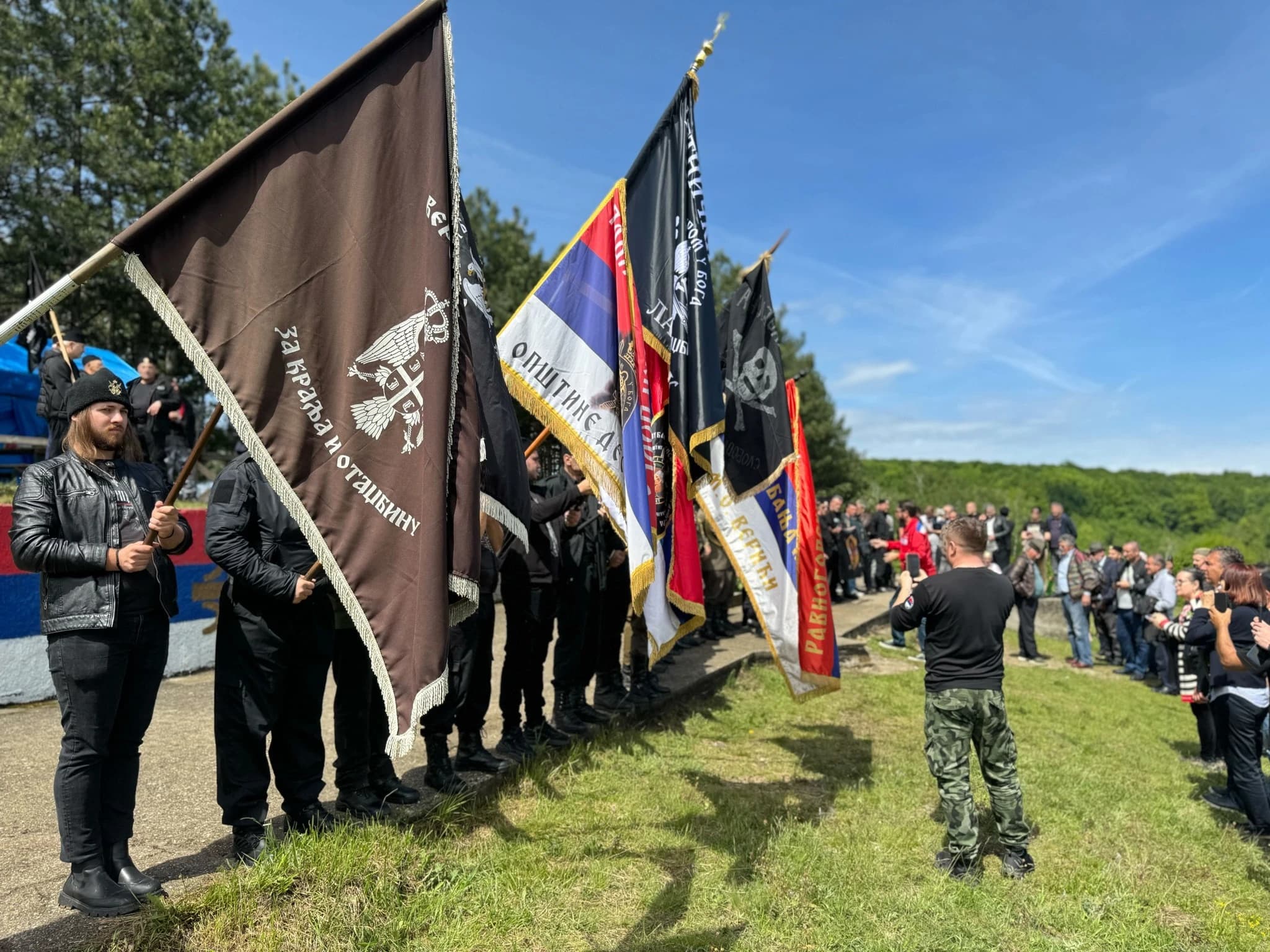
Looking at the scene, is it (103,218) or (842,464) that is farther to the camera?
(842,464)

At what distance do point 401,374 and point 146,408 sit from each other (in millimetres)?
7440

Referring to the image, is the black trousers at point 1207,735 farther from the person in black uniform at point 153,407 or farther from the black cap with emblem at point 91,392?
the person in black uniform at point 153,407

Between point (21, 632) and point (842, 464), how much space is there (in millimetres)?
31788

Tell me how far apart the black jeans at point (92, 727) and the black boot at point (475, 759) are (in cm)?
208

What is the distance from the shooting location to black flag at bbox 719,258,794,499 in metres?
5.97

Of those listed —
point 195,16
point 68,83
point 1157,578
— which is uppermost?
point 195,16

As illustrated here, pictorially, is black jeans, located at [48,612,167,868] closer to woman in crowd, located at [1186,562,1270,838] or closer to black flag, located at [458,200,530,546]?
black flag, located at [458,200,530,546]

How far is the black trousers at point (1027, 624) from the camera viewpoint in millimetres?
12786

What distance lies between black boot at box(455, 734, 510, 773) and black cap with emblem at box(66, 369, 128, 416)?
285 centimetres

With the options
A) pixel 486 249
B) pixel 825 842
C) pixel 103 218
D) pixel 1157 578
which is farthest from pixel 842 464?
pixel 825 842

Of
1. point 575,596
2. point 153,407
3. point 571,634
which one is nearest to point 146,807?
point 571,634

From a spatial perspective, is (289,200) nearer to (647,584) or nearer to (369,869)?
(647,584)

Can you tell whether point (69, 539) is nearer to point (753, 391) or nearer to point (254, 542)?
point (254, 542)

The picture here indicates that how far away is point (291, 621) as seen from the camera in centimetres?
380
